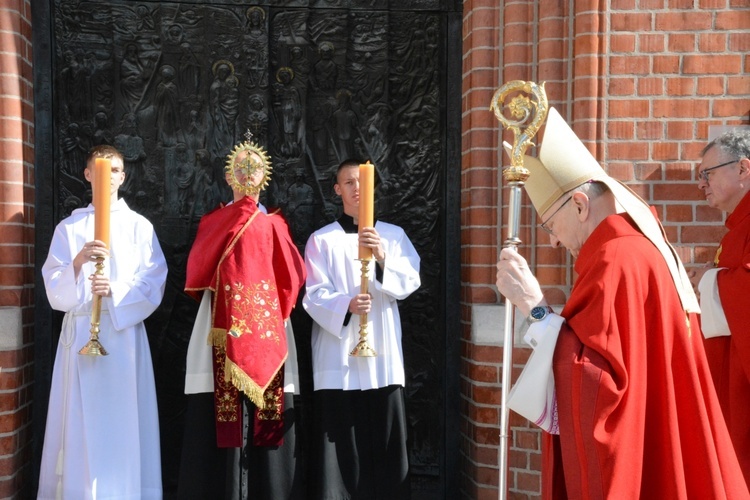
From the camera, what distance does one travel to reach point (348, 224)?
5.58m

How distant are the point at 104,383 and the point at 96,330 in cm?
50

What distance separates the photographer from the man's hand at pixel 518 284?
3252 mm

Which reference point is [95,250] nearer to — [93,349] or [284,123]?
[93,349]

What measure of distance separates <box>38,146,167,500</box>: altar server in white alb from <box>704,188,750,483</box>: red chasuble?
307 centimetres

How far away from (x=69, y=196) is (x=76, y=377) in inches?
50.5

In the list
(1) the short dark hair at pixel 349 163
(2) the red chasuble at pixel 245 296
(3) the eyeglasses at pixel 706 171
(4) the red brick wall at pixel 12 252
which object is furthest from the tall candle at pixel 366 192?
(4) the red brick wall at pixel 12 252

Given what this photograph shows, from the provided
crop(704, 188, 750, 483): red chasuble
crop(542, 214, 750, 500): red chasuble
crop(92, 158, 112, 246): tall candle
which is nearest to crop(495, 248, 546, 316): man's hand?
crop(542, 214, 750, 500): red chasuble

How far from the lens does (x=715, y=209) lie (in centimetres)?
524

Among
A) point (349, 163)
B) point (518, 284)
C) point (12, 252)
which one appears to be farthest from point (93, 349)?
point (518, 284)

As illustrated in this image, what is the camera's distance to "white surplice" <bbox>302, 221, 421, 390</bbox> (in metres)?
5.21

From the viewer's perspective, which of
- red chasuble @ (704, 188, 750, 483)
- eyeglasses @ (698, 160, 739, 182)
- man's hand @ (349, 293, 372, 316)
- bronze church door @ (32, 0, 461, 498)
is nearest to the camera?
red chasuble @ (704, 188, 750, 483)

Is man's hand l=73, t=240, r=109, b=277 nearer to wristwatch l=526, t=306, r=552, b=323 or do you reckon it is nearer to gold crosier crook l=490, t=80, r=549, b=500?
gold crosier crook l=490, t=80, r=549, b=500

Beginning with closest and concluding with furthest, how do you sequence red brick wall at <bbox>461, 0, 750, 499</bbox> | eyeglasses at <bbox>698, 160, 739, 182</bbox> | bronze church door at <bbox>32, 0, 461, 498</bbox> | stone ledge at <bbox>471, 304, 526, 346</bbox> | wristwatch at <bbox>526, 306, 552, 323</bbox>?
wristwatch at <bbox>526, 306, 552, 323</bbox> < eyeglasses at <bbox>698, 160, 739, 182</bbox> < red brick wall at <bbox>461, 0, 750, 499</bbox> < stone ledge at <bbox>471, 304, 526, 346</bbox> < bronze church door at <bbox>32, 0, 461, 498</bbox>

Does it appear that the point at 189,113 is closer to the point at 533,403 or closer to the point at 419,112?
Answer: the point at 419,112
